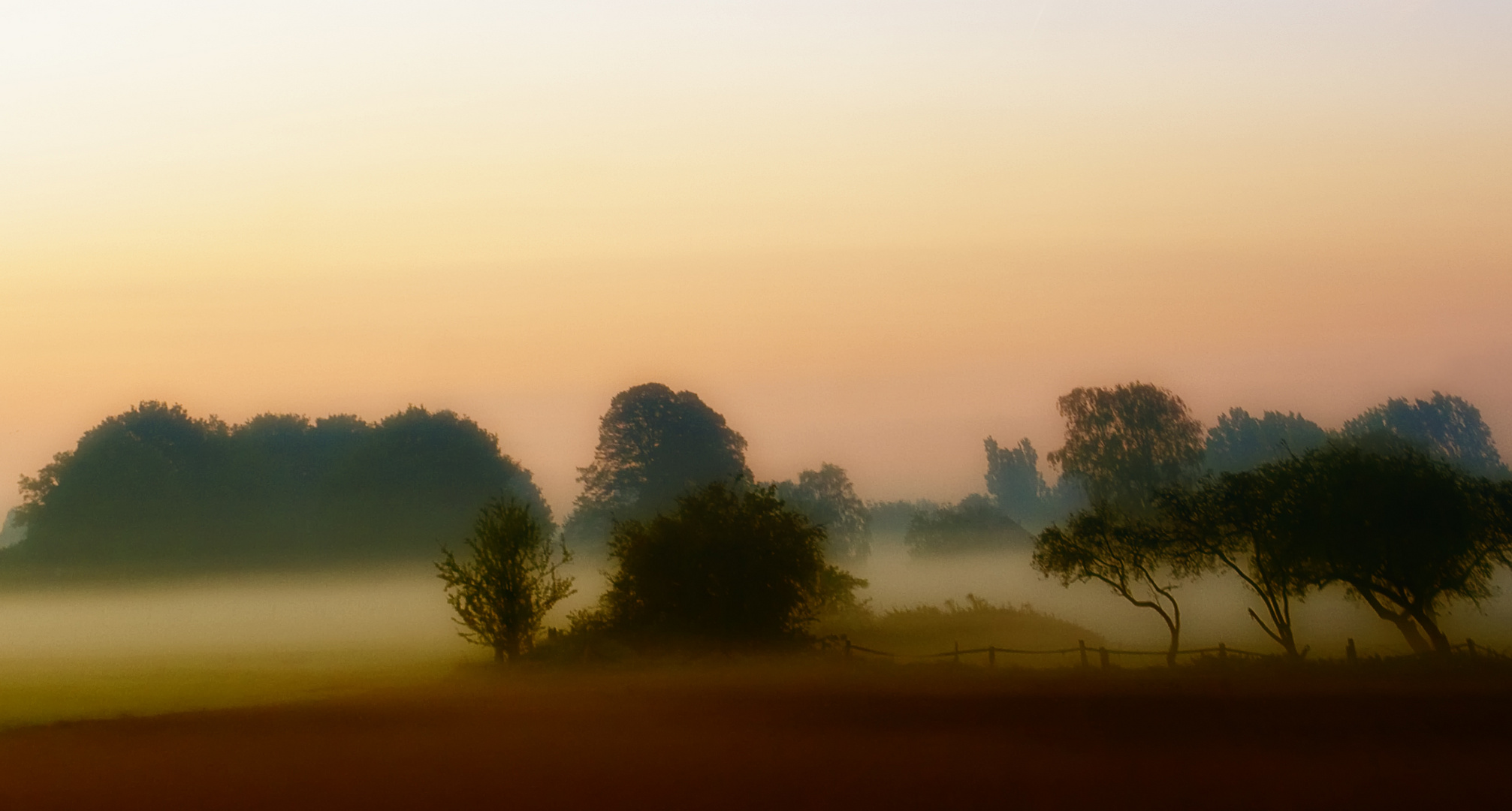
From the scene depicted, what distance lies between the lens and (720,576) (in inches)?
1455

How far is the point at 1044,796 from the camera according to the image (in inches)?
597

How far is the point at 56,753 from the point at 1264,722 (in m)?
25.3

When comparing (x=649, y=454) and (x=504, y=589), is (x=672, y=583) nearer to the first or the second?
(x=504, y=589)

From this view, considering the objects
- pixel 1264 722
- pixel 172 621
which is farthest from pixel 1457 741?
pixel 172 621

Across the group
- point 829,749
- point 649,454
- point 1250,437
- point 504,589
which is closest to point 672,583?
point 504,589

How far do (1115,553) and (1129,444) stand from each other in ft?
106

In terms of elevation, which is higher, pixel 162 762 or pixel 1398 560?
pixel 1398 560

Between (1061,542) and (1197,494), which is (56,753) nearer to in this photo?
(1061,542)

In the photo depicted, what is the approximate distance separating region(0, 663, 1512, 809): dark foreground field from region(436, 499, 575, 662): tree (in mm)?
7188

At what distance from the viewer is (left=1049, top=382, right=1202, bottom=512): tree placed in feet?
214

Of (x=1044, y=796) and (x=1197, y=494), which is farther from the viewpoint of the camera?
(x=1197, y=494)

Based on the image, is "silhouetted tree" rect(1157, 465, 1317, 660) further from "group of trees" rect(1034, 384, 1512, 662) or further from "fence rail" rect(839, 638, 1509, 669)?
"fence rail" rect(839, 638, 1509, 669)

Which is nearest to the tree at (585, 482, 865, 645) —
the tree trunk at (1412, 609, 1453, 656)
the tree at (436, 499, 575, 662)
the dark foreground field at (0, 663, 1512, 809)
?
the tree at (436, 499, 575, 662)

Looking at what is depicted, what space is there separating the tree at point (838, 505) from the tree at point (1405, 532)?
53.1 meters
